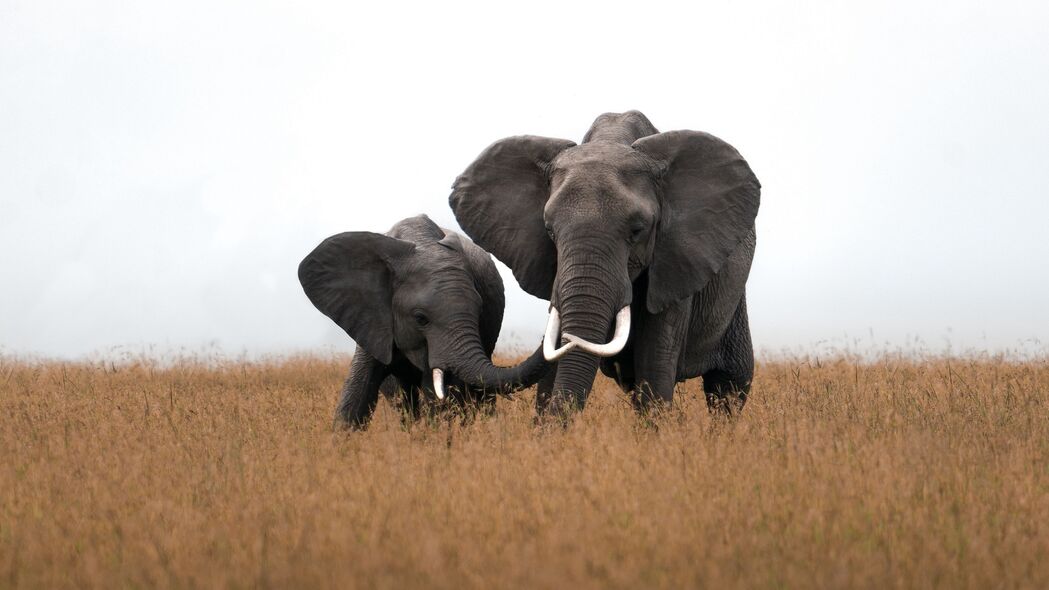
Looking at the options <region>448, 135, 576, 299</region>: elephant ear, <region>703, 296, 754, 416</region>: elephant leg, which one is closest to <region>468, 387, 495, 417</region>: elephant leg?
<region>448, 135, 576, 299</region>: elephant ear

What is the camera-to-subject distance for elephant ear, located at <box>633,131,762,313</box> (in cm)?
892

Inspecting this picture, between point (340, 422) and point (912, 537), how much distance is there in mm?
5352

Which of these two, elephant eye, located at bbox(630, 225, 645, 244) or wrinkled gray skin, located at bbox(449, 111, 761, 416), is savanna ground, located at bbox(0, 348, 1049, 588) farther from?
elephant eye, located at bbox(630, 225, 645, 244)

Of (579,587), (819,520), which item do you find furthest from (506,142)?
(579,587)

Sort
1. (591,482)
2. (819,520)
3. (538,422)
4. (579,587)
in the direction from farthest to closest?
(538,422), (591,482), (819,520), (579,587)

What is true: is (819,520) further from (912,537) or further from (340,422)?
→ (340,422)

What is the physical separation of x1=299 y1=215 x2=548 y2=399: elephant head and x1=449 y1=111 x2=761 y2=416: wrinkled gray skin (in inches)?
17.9

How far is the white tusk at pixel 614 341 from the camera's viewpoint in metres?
8.20

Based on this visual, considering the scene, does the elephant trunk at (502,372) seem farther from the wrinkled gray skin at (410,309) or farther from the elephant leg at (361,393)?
the elephant leg at (361,393)

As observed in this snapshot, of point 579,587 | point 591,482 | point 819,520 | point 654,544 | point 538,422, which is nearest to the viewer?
point 579,587

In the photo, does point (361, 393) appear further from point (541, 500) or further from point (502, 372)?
point (541, 500)

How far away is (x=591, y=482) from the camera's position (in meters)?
6.67

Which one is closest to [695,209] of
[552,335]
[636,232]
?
[636,232]

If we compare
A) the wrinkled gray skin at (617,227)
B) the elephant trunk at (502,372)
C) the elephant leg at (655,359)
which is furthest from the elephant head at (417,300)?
the elephant leg at (655,359)
